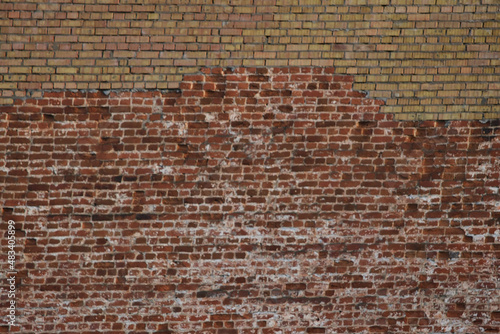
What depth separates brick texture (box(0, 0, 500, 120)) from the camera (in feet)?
13.9

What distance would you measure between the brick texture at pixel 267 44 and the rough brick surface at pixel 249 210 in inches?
6.3

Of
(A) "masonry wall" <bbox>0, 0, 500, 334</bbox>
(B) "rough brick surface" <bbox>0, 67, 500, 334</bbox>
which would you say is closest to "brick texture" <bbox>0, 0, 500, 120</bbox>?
(A) "masonry wall" <bbox>0, 0, 500, 334</bbox>

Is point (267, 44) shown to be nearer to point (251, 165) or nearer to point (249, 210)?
point (251, 165)

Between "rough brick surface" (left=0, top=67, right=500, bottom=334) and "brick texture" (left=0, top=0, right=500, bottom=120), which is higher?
"brick texture" (left=0, top=0, right=500, bottom=120)

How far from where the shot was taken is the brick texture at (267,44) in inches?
167

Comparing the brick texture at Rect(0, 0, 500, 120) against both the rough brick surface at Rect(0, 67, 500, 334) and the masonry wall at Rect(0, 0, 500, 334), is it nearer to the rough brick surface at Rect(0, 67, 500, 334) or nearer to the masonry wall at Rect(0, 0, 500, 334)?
the masonry wall at Rect(0, 0, 500, 334)

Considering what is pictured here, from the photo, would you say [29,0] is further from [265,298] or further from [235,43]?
[265,298]

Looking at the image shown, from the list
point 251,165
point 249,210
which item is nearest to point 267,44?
point 251,165

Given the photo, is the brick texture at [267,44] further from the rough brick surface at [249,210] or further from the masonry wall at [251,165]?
the rough brick surface at [249,210]

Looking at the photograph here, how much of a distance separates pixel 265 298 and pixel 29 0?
12.3 ft

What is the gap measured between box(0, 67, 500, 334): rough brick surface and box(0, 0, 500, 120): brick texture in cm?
16

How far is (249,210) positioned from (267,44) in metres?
1.66

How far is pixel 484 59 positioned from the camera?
4.32 m

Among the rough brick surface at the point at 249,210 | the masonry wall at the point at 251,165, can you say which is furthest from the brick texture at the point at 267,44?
the rough brick surface at the point at 249,210
